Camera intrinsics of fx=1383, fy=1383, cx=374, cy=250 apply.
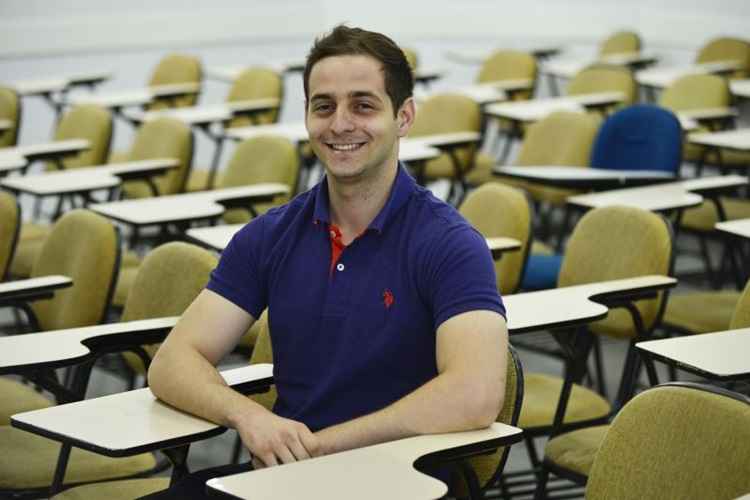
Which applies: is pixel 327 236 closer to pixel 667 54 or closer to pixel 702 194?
pixel 702 194

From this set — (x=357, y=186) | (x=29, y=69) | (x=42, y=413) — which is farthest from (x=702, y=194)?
(x=29, y=69)

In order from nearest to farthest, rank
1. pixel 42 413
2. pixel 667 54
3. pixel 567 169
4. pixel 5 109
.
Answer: pixel 42 413
pixel 567 169
pixel 5 109
pixel 667 54

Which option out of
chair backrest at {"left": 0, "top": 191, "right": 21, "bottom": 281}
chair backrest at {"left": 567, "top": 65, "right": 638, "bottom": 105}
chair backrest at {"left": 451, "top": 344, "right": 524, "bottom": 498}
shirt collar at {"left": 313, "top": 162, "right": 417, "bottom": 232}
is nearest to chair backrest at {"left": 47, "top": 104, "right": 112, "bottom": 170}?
chair backrest at {"left": 0, "top": 191, "right": 21, "bottom": 281}

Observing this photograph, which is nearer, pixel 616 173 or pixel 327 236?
pixel 327 236

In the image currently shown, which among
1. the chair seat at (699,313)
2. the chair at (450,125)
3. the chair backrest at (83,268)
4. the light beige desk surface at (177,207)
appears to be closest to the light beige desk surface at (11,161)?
the light beige desk surface at (177,207)

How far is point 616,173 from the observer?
5.55 metres

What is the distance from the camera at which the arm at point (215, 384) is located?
99.3 inches

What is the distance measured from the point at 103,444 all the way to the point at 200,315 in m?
0.41

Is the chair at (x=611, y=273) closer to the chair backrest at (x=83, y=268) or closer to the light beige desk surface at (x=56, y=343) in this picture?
the light beige desk surface at (x=56, y=343)

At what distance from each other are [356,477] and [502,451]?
1.66 ft

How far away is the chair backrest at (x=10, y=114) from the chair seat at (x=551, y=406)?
445 centimetres

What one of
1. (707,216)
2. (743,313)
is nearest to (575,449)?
(743,313)

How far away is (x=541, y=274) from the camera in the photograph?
4.95 meters

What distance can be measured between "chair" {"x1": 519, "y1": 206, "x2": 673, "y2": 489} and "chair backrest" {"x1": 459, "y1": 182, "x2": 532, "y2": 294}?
0.20m
